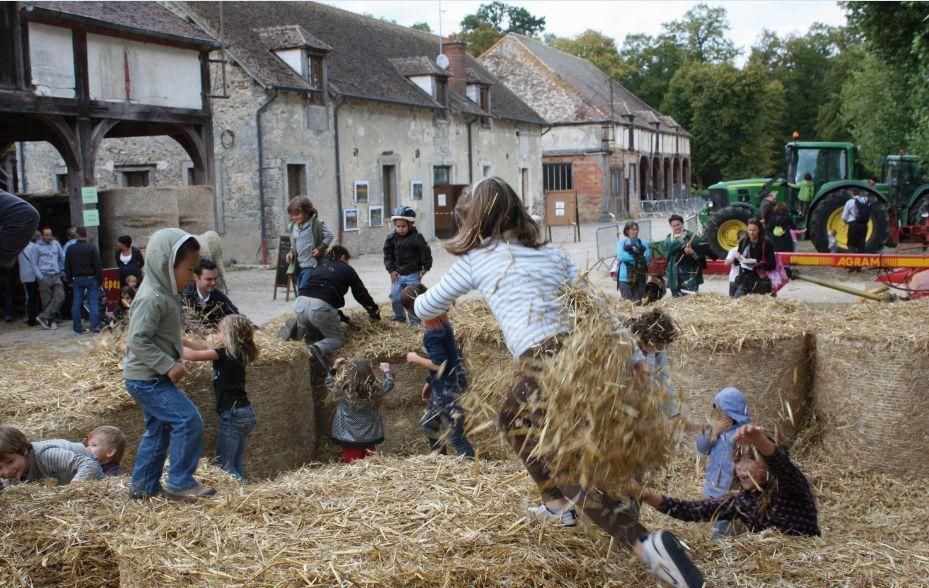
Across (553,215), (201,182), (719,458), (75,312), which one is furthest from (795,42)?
(719,458)

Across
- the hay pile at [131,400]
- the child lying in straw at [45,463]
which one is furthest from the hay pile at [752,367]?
the child lying in straw at [45,463]

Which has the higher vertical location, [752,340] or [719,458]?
[752,340]

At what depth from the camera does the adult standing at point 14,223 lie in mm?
4312

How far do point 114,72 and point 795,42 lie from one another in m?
71.7

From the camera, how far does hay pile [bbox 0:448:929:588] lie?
3.48 metres

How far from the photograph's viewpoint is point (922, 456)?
20.6 feet

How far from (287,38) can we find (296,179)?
13.0 feet

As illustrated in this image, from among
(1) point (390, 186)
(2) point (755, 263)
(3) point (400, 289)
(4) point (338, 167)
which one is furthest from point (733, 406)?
(1) point (390, 186)

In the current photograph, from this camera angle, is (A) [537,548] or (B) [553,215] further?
(B) [553,215]

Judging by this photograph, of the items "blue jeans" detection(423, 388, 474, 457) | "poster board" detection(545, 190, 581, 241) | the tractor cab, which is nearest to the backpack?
the tractor cab

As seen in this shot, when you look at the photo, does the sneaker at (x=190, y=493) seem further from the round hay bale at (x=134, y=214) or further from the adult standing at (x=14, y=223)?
the round hay bale at (x=134, y=214)

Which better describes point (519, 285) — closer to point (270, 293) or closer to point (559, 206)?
point (270, 293)

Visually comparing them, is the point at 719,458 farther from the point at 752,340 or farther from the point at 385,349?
the point at 385,349

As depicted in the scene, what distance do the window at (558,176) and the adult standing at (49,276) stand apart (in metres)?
33.0
